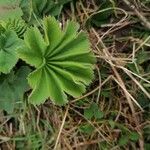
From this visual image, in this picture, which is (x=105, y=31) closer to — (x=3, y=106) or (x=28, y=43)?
(x=28, y=43)

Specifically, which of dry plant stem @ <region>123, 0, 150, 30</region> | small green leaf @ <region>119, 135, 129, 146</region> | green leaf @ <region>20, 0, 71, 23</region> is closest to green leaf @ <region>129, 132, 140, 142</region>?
small green leaf @ <region>119, 135, 129, 146</region>

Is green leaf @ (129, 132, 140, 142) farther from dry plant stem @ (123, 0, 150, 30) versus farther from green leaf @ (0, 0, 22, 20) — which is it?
green leaf @ (0, 0, 22, 20)

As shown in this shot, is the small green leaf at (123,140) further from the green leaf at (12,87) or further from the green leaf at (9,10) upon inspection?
the green leaf at (9,10)

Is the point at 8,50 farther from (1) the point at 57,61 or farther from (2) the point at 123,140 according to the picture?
(2) the point at 123,140

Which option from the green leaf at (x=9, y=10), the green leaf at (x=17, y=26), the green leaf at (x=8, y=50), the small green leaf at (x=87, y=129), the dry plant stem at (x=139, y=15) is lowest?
the small green leaf at (x=87, y=129)

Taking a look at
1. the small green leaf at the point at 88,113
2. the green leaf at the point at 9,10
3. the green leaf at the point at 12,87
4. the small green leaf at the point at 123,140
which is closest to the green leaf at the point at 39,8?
the green leaf at the point at 9,10
